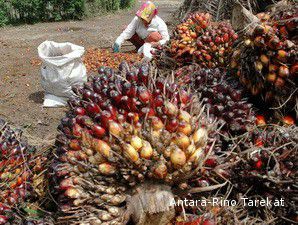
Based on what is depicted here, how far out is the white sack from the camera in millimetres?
5320

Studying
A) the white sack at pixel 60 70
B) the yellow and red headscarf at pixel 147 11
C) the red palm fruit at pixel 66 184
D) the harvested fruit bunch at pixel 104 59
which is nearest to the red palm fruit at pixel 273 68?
the red palm fruit at pixel 66 184

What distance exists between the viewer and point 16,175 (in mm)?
1946

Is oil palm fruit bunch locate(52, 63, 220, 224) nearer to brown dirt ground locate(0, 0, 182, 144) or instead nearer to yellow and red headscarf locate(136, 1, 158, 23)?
brown dirt ground locate(0, 0, 182, 144)

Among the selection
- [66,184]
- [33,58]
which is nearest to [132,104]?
[66,184]

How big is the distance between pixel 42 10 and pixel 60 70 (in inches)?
416

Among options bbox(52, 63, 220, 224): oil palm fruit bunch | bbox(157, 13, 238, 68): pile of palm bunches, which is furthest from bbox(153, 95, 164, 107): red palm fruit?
bbox(157, 13, 238, 68): pile of palm bunches

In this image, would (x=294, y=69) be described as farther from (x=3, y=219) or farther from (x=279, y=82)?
(x=3, y=219)

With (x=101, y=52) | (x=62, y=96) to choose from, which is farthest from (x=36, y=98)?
(x=101, y=52)

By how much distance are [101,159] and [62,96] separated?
419 cm

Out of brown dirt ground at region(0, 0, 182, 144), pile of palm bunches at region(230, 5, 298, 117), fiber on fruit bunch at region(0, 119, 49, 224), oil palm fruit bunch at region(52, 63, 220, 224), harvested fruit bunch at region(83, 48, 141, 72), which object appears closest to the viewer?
oil palm fruit bunch at region(52, 63, 220, 224)

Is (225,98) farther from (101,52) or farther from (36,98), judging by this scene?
(101,52)

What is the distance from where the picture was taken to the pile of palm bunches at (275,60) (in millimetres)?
1926

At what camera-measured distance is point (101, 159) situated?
5.08ft

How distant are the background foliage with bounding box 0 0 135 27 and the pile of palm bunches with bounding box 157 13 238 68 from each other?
12.4 m
